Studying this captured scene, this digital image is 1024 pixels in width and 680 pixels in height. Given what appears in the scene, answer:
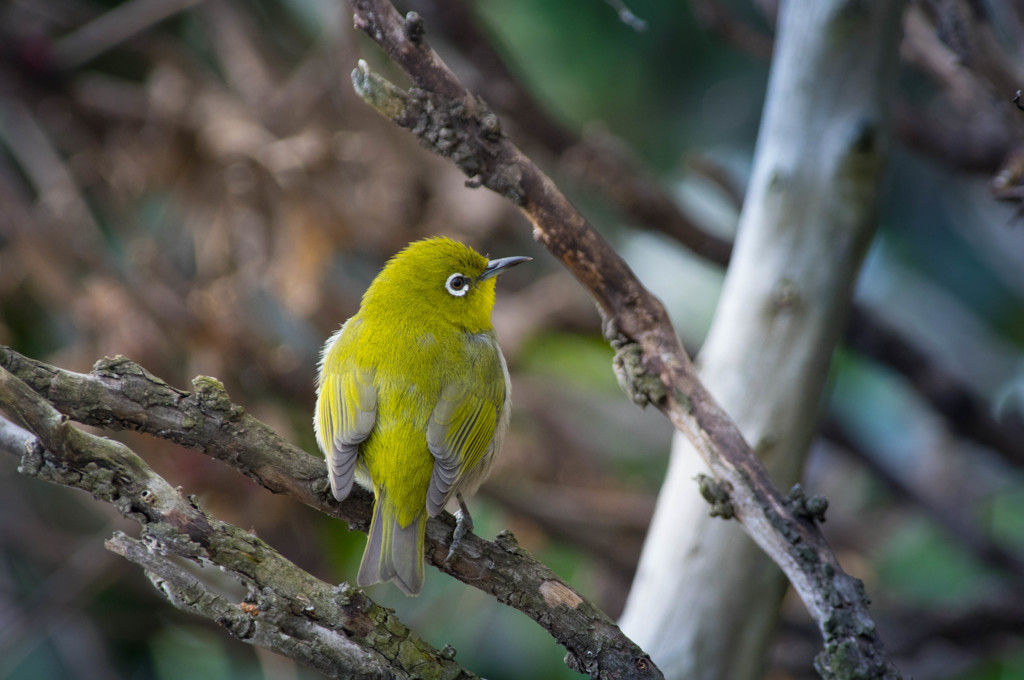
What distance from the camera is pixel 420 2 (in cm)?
495

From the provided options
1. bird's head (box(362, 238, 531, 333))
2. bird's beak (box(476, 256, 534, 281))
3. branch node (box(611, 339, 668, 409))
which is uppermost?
bird's beak (box(476, 256, 534, 281))

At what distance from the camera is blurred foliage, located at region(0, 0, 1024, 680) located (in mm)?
5363

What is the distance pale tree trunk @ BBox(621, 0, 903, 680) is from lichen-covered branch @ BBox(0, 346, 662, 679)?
2.82ft

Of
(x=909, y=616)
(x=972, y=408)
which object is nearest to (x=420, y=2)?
(x=972, y=408)

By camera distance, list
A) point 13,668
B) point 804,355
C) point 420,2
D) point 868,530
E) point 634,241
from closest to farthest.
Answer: point 804,355
point 420,2
point 13,668
point 868,530
point 634,241

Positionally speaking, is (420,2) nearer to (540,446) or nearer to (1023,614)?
(540,446)

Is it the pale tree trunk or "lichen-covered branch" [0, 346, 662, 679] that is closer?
"lichen-covered branch" [0, 346, 662, 679]

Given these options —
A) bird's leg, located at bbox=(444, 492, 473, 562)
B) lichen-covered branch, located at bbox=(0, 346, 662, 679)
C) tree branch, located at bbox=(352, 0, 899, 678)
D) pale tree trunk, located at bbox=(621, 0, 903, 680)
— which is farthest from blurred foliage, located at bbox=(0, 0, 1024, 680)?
lichen-covered branch, located at bbox=(0, 346, 662, 679)

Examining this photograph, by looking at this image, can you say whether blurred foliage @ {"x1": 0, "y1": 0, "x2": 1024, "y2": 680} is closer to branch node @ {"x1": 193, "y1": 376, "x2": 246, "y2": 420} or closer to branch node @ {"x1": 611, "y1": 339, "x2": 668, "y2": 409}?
branch node @ {"x1": 611, "y1": 339, "x2": 668, "y2": 409}

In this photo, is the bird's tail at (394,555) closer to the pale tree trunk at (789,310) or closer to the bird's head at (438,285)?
the bird's head at (438,285)

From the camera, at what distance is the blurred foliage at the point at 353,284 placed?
5.36 m

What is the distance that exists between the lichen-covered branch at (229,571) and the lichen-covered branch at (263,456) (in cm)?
13

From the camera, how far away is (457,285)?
134 inches

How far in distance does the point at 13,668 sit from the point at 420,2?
18.3 ft
